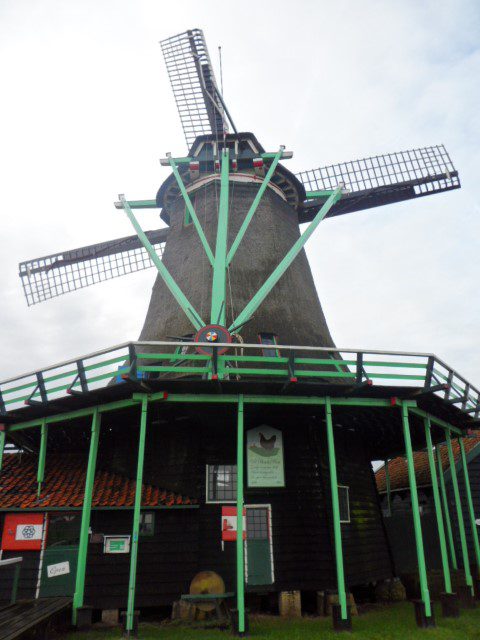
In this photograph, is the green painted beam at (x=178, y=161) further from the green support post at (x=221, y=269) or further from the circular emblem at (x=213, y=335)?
the circular emblem at (x=213, y=335)

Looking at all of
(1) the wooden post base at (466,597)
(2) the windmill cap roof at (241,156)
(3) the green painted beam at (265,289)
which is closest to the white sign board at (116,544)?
(3) the green painted beam at (265,289)

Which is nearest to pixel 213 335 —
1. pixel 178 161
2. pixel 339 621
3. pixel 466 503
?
pixel 339 621

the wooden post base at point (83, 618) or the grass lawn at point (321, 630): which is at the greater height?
the wooden post base at point (83, 618)

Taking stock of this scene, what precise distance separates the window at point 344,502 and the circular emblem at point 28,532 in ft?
27.9

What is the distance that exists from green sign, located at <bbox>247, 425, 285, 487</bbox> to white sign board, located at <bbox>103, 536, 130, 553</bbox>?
3523 millimetres

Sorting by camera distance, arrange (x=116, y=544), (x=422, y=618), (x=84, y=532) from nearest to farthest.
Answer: (x=422, y=618) → (x=84, y=532) → (x=116, y=544)

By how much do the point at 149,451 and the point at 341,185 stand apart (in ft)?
41.9

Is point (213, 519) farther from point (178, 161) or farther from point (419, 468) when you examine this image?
point (178, 161)

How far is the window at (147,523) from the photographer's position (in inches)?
505

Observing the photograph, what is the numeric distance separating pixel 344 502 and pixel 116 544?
21.6ft

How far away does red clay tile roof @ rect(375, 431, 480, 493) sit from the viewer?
20000 mm

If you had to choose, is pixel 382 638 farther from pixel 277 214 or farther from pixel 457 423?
pixel 277 214

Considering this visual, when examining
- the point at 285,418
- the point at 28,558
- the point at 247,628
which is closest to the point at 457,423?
the point at 285,418

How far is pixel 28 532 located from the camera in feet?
42.2
